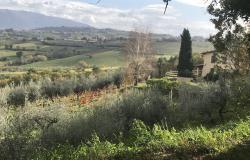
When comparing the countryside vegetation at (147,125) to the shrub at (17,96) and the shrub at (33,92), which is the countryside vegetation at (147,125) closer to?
the shrub at (17,96)

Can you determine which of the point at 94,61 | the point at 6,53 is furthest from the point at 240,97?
the point at 6,53

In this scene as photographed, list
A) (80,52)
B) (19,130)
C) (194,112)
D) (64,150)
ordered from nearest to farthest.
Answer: (64,150)
(19,130)
(194,112)
(80,52)

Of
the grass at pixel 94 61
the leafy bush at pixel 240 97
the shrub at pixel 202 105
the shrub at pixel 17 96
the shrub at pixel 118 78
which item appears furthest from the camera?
the grass at pixel 94 61

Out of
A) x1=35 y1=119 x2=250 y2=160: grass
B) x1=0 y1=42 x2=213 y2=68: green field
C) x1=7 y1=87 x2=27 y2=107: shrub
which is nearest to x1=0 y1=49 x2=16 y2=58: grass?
x1=0 y1=42 x2=213 y2=68: green field

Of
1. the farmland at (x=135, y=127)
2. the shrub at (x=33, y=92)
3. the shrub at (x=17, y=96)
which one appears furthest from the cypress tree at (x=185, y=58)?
the farmland at (x=135, y=127)

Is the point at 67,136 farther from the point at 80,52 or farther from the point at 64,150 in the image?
the point at 80,52

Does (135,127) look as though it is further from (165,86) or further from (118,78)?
(118,78)

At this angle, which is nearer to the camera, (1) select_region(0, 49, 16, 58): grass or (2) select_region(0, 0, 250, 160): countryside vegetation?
(2) select_region(0, 0, 250, 160): countryside vegetation

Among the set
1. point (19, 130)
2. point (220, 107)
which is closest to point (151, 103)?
point (220, 107)

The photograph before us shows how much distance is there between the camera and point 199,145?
12.1 m

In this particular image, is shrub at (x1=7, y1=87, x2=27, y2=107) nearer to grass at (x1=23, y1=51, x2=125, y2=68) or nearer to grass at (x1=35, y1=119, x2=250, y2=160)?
grass at (x1=35, y1=119, x2=250, y2=160)

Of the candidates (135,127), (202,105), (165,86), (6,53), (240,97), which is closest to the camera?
(135,127)

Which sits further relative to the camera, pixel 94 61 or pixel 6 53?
pixel 6 53

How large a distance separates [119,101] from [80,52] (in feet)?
480
